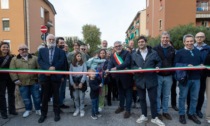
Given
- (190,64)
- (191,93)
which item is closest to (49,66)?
(190,64)

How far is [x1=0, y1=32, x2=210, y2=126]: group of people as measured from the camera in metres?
4.81

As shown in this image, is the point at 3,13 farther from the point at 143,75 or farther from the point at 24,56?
the point at 143,75

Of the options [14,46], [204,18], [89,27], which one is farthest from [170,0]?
[89,27]

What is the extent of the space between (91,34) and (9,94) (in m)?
48.9

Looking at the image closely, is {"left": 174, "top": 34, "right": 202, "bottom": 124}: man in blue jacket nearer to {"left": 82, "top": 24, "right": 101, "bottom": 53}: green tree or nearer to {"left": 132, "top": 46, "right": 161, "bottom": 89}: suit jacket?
{"left": 132, "top": 46, "right": 161, "bottom": 89}: suit jacket

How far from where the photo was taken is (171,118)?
508 cm

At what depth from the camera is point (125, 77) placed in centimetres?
520

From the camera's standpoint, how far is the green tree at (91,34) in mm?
53081

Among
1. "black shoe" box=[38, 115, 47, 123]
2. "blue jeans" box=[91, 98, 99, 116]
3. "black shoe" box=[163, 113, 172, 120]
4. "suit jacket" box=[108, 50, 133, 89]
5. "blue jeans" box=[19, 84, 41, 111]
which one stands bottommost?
"black shoe" box=[38, 115, 47, 123]

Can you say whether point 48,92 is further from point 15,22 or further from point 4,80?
point 15,22

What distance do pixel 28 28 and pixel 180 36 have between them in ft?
69.1

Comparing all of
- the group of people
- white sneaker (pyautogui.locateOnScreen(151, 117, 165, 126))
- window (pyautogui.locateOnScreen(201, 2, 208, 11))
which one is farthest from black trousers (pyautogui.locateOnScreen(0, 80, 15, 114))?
window (pyautogui.locateOnScreen(201, 2, 208, 11))

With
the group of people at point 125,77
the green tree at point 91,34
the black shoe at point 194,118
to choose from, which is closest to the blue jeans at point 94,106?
the group of people at point 125,77

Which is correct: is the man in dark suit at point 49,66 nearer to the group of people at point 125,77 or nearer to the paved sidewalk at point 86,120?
the group of people at point 125,77
